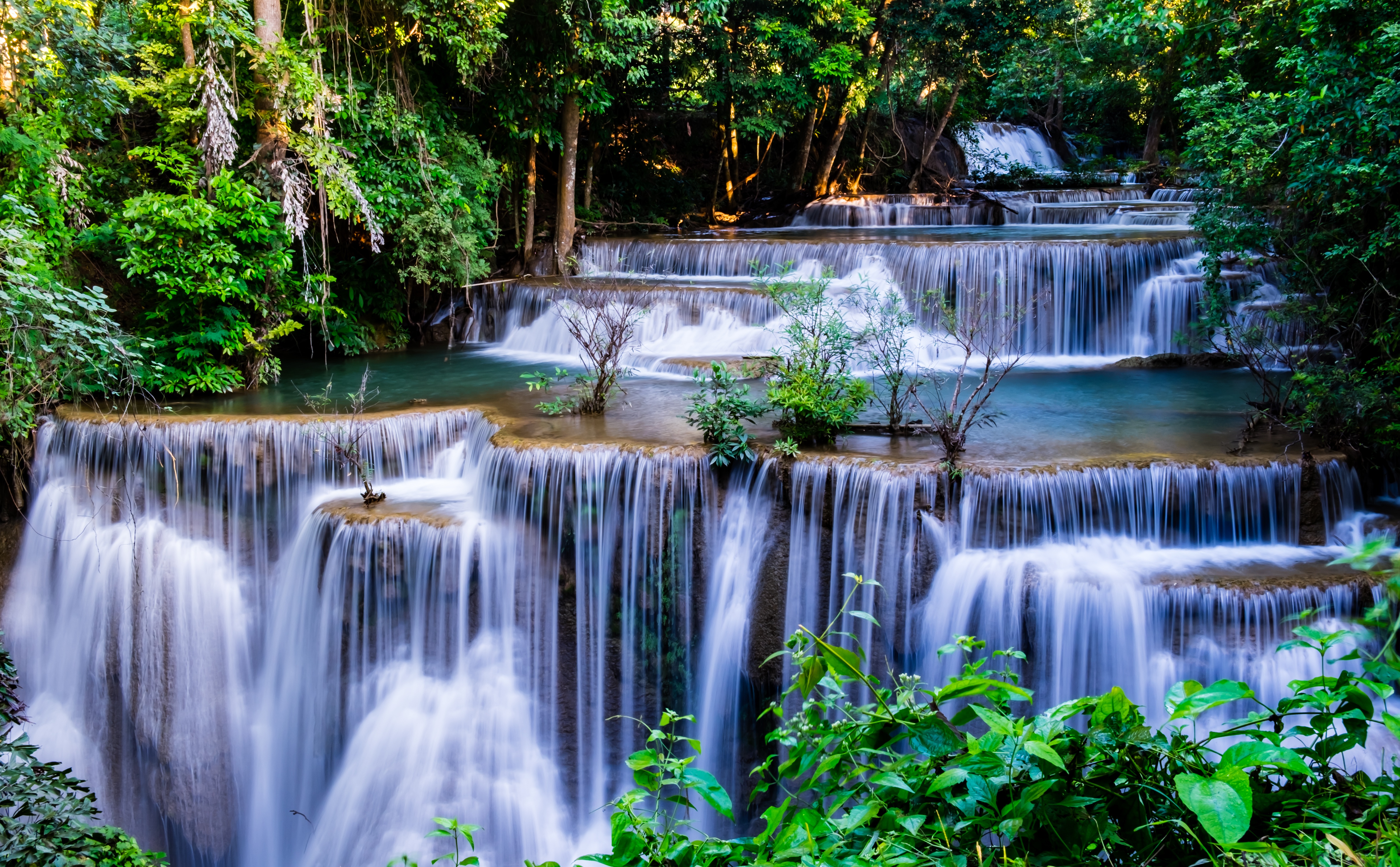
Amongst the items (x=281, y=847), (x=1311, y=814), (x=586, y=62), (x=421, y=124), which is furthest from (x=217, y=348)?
(x=1311, y=814)

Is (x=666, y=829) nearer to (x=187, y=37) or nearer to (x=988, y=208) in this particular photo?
(x=187, y=37)

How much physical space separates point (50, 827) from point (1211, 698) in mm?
4854

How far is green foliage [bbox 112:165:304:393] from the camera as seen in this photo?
9383 mm

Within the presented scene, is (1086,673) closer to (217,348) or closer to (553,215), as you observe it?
(217,348)

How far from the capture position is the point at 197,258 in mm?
9484

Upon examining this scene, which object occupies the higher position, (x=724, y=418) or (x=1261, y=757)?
(x=724, y=418)

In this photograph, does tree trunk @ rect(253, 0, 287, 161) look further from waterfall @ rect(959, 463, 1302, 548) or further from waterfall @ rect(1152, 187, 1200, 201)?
waterfall @ rect(1152, 187, 1200, 201)

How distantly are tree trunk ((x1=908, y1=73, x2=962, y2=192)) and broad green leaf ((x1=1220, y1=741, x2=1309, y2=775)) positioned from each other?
20760 millimetres

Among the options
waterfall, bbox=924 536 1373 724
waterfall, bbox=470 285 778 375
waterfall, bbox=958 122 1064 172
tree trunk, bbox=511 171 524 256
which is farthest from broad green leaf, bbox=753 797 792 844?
waterfall, bbox=958 122 1064 172

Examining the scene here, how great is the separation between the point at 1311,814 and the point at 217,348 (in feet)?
36.1

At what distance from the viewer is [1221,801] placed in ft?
4.72

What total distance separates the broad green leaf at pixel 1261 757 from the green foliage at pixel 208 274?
10295 mm

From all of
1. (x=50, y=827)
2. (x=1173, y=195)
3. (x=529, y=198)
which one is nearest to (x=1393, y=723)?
(x=50, y=827)

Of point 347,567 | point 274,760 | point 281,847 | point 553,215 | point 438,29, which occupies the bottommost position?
point 281,847
